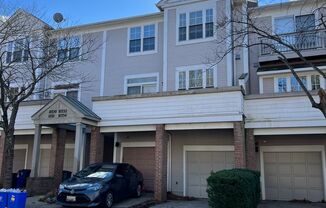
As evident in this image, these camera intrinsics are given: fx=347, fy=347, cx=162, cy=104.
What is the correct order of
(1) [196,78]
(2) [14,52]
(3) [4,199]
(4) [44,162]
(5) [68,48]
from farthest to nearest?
(4) [44,162] < (5) [68,48] < (1) [196,78] < (2) [14,52] < (3) [4,199]

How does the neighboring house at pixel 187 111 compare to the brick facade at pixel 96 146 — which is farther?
the brick facade at pixel 96 146

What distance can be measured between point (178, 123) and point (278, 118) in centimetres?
418

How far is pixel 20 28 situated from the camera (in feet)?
49.8

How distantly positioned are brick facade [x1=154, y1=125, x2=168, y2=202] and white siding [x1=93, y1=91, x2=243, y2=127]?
0.57 metres

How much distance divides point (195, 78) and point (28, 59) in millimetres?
8501

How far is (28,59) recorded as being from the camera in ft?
56.8

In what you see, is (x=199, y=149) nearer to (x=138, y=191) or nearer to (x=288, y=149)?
(x=138, y=191)

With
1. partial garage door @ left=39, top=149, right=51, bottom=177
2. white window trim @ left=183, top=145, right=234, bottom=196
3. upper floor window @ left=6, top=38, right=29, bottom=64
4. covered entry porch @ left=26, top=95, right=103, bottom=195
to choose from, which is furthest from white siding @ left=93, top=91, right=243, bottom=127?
partial garage door @ left=39, top=149, right=51, bottom=177

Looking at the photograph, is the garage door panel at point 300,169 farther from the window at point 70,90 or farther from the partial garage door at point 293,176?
the window at point 70,90

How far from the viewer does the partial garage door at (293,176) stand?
51.6 ft

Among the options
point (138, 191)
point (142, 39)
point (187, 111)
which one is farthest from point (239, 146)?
point (142, 39)

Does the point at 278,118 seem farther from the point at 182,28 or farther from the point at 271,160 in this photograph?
the point at 182,28

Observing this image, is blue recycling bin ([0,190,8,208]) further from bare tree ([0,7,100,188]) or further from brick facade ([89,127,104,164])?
brick facade ([89,127,104,164])

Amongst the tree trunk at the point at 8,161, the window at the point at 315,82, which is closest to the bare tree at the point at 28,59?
the tree trunk at the point at 8,161
